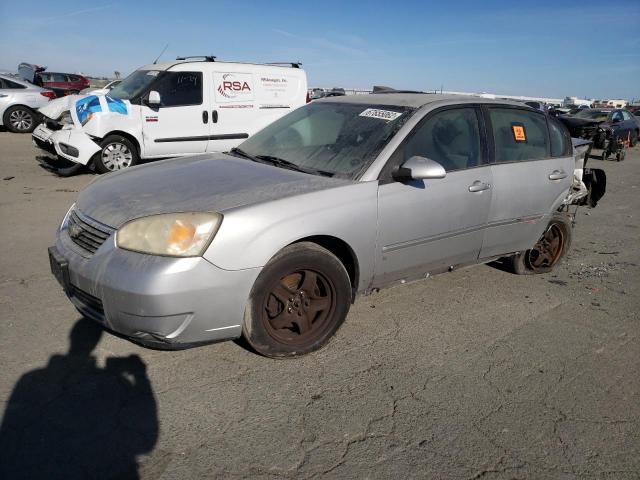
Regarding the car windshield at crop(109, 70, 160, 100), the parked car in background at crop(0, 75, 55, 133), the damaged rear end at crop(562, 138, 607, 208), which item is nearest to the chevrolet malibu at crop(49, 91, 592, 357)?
the damaged rear end at crop(562, 138, 607, 208)

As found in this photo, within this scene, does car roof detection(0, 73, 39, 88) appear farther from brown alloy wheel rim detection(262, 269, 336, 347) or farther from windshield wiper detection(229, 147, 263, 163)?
brown alloy wheel rim detection(262, 269, 336, 347)

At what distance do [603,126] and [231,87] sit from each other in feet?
40.5

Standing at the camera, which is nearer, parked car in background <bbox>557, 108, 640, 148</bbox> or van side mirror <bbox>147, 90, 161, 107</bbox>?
van side mirror <bbox>147, 90, 161, 107</bbox>

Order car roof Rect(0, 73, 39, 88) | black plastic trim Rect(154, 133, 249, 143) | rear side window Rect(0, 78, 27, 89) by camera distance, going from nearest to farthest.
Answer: black plastic trim Rect(154, 133, 249, 143)
rear side window Rect(0, 78, 27, 89)
car roof Rect(0, 73, 39, 88)

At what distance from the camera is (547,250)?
15.8 feet

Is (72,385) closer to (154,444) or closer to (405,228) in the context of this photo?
(154,444)

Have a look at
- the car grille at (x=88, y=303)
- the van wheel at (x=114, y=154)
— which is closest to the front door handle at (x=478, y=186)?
the car grille at (x=88, y=303)

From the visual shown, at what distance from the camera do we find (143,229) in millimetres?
2641

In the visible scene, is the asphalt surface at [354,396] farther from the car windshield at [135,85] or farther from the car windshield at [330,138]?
the car windshield at [135,85]

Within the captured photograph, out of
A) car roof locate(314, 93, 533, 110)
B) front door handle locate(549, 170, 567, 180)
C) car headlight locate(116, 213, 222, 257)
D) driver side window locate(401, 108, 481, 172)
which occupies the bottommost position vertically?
car headlight locate(116, 213, 222, 257)

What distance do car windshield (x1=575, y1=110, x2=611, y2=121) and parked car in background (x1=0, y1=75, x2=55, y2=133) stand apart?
17.0m

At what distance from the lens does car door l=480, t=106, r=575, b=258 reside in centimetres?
396

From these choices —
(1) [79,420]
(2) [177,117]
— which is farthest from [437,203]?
(2) [177,117]

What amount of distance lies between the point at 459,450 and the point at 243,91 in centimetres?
780
